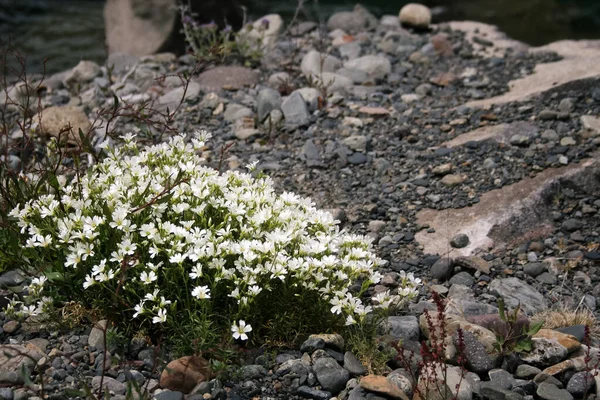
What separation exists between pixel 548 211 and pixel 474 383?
2.33 meters

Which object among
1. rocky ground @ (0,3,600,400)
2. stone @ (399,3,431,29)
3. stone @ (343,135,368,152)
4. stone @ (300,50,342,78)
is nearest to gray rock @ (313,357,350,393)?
rocky ground @ (0,3,600,400)

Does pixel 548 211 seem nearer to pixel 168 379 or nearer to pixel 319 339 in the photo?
pixel 319 339

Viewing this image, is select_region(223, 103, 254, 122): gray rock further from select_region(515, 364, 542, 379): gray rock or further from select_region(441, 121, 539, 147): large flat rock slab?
select_region(515, 364, 542, 379): gray rock

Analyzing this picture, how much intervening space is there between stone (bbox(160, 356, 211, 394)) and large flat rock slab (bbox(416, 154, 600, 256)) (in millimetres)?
2282

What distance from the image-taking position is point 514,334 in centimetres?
414

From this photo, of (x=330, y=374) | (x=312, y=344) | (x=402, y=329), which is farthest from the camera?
(x=402, y=329)

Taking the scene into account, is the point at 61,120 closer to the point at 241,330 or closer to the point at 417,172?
the point at 417,172

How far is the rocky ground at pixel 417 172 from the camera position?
3.89 m

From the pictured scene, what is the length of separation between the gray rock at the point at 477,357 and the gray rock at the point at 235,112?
4.27 m

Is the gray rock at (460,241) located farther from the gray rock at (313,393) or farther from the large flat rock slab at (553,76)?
the large flat rock slab at (553,76)

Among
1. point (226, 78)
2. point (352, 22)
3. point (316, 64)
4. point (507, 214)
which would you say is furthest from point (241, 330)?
point (352, 22)

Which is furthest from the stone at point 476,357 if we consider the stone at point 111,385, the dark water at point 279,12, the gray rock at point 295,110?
the dark water at point 279,12

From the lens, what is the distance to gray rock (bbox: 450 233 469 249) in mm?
5410

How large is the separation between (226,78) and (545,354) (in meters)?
5.72
